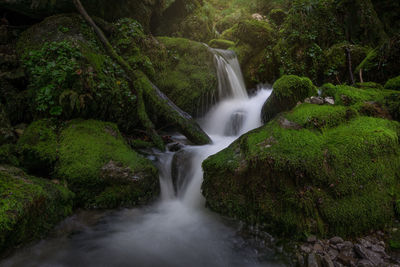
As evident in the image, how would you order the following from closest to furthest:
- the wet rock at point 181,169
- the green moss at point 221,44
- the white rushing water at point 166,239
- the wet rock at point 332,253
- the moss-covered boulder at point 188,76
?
the wet rock at point 332,253
the white rushing water at point 166,239
the wet rock at point 181,169
the moss-covered boulder at point 188,76
the green moss at point 221,44

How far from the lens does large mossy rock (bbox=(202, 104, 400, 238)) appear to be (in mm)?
2609

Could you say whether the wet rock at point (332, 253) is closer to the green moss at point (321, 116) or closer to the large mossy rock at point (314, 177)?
the large mossy rock at point (314, 177)

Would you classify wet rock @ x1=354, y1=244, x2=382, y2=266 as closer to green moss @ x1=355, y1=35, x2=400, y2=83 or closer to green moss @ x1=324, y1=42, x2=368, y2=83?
green moss @ x1=355, y1=35, x2=400, y2=83

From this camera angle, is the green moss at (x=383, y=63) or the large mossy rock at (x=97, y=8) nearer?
the large mossy rock at (x=97, y=8)

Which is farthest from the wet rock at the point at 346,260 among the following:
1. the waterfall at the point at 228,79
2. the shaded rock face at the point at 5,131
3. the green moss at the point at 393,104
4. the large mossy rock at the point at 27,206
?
the waterfall at the point at 228,79

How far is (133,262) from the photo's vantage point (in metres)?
2.43

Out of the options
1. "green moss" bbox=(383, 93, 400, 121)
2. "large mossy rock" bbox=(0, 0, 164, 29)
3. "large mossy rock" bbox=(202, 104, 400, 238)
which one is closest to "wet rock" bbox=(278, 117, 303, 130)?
"large mossy rock" bbox=(202, 104, 400, 238)

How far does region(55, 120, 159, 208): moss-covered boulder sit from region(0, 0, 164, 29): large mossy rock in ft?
9.60

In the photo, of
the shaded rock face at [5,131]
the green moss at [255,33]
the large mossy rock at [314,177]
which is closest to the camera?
the large mossy rock at [314,177]

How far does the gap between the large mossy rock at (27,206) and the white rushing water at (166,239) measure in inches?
6.5

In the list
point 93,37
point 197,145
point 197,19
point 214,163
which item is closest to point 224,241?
point 214,163

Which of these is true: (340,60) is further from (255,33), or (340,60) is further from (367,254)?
(367,254)

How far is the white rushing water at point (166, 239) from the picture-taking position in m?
2.44

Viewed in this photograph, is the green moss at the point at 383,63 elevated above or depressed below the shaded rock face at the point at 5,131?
above
